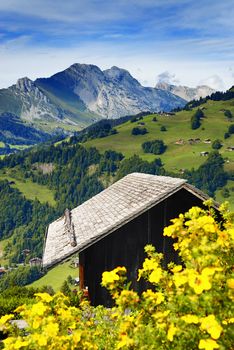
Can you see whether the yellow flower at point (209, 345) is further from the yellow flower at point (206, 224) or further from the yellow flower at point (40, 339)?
the yellow flower at point (40, 339)

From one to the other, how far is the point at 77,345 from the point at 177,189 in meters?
12.4

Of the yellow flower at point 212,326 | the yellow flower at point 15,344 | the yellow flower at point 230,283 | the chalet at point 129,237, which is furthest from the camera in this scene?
the chalet at point 129,237

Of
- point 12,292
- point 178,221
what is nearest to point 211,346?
point 178,221

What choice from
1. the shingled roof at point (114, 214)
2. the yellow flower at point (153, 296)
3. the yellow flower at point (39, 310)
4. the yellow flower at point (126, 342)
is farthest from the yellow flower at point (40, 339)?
the shingled roof at point (114, 214)

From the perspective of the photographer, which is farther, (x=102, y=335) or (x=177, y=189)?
(x=177, y=189)

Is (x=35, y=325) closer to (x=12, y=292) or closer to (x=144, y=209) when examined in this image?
(x=144, y=209)

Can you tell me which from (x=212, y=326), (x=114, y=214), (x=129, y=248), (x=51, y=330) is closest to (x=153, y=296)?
(x=212, y=326)

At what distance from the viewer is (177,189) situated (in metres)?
17.5

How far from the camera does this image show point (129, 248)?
17.4 metres

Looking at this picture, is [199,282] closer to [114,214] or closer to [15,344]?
[15,344]

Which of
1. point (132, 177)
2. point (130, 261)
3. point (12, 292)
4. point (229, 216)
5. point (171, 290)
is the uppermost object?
point (229, 216)

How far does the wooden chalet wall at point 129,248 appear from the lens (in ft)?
56.4

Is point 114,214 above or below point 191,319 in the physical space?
below

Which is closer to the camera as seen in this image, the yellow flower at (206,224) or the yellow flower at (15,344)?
the yellow flower at (15,344)
